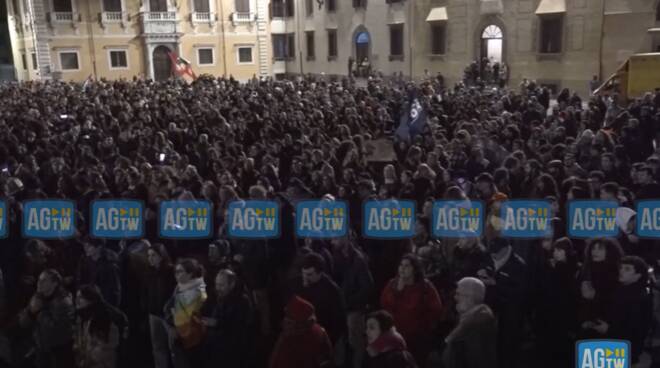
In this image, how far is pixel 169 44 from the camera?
40156 millimetres

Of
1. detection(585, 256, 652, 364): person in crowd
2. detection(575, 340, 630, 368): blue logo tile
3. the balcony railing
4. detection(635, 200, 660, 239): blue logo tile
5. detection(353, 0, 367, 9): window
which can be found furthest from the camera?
the balcony railing

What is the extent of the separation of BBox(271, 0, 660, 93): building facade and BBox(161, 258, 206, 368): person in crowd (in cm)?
2291

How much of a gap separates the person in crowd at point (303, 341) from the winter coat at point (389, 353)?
0.45 meters

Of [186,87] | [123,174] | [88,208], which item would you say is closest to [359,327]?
[88,208]

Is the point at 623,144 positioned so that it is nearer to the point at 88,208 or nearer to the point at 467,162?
the point at 467,162

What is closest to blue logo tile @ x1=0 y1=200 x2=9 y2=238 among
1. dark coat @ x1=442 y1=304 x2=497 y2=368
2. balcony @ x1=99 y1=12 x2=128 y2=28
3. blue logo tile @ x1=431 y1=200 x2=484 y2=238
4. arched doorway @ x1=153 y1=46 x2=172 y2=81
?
blue logo tile @ x1=431 y1=200 x2=484 y2=238

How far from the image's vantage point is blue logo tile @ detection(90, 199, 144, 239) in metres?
6.41

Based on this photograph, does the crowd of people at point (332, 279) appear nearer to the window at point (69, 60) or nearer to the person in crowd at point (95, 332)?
the person in crowd at point (95, 332)

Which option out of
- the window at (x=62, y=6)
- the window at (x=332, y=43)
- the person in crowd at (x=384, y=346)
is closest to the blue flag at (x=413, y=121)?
the person in crowd at (x=384, y=346)

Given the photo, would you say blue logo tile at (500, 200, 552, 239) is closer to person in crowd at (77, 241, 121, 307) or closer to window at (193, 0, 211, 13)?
person in crowd at (77, 241, 121, 307)

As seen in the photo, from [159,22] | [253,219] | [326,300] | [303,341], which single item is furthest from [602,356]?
[159,22]

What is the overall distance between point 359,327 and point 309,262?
3.14ft

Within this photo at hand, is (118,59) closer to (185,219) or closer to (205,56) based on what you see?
(205,56)

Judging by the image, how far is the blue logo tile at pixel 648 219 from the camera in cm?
584
